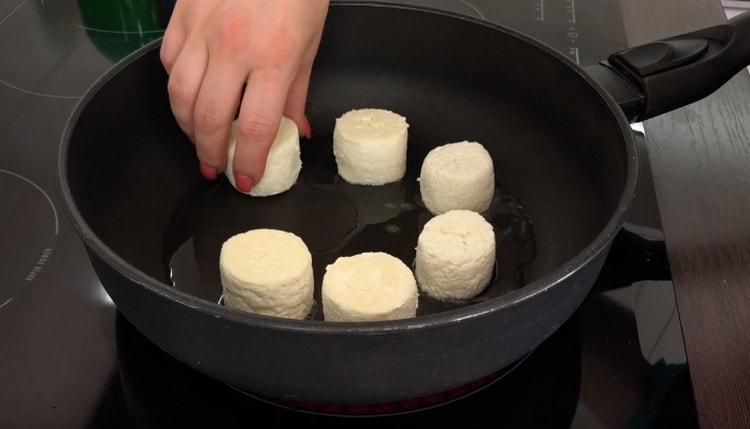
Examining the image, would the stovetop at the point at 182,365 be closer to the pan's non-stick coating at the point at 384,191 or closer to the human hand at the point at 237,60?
the pan's non-stick coating at the point at 384,191

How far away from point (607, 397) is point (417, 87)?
0.52 m

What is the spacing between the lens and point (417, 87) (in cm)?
108

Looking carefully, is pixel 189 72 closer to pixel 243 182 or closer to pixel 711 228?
pixel 243 182

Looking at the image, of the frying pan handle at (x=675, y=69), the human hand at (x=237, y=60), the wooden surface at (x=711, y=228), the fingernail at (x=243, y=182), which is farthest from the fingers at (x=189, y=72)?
the wooden surface at (x=711, y=228)

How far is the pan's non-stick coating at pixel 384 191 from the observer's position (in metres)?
0.56

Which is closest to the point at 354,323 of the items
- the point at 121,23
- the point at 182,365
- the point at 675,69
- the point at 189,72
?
the point at 182,365

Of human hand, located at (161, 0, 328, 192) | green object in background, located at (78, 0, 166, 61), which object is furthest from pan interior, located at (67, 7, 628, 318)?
green object in background, located at (78, 0, 166, 61)

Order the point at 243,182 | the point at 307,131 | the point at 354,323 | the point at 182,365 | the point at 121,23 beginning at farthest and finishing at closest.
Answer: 1. the point at 121,23
2. the point at 307,131
3. the point at 243,182
4. the point at 182,365
5. the point at 354,323

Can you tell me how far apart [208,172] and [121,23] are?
1.50 ft

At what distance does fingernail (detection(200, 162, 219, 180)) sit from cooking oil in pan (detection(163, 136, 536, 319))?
0.06ft

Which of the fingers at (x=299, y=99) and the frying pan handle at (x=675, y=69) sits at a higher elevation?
the frying pan handle at (x=675, y=69)

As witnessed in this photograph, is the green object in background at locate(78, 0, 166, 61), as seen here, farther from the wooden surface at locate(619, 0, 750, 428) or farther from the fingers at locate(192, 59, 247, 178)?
the wooden surface at locate(619, 0, 750, 428)

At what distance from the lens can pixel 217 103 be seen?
807 mm

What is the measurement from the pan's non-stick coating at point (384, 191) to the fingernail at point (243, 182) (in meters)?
0.04
